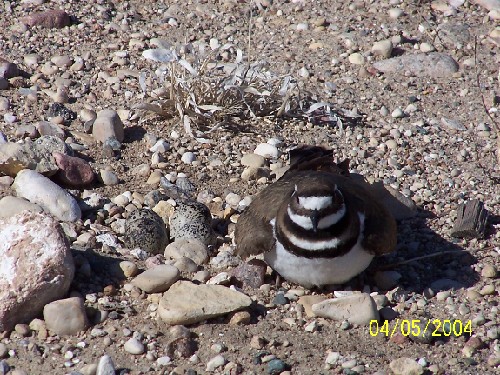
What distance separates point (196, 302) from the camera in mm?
4672

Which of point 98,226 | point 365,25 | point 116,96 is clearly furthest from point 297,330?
point 365,25

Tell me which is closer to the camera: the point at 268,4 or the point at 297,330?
the point at 297,330

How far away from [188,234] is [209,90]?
161 cm

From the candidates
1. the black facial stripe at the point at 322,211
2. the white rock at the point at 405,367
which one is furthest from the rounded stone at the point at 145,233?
the white rock at the point at 405,367

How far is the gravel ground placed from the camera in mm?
4523

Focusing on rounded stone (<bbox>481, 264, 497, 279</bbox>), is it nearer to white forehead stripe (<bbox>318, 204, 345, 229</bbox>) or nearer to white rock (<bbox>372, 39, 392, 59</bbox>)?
white forehead stripe (<bbox>318, 204, 345, 229</bbox>)

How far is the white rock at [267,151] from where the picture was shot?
6.43m

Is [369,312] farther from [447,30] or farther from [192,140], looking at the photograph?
[447,30]

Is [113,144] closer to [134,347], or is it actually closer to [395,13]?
Result: [134,347]

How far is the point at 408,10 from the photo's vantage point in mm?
8188

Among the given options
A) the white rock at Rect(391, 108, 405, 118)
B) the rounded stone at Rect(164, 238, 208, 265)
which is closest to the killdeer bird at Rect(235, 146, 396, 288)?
the rounded stone at Rect(164, 238, 208, 265)

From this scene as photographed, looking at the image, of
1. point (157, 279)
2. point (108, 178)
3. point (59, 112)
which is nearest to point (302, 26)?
point (59, 112)
